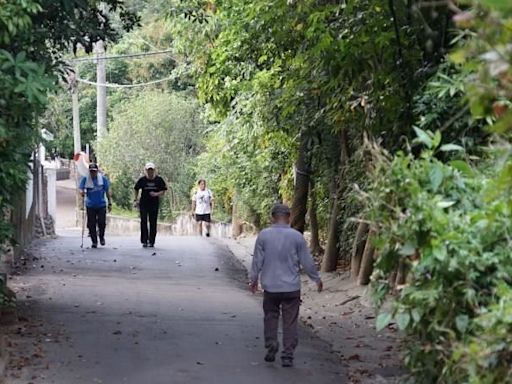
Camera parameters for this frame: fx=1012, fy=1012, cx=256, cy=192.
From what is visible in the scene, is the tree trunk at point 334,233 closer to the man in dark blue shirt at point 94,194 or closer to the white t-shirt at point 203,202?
the man in dark blue shirt at point 94,194

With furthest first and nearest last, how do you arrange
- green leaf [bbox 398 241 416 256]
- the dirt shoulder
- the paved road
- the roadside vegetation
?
1. the dirt shoulder
2. the paved road
3. green leaf [bbox 398 241 416 256]
4. the roadside vegetation

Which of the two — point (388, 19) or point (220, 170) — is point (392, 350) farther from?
point (220, 170)

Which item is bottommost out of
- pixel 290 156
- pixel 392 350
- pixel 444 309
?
pixel 392 350

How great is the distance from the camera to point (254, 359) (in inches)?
400

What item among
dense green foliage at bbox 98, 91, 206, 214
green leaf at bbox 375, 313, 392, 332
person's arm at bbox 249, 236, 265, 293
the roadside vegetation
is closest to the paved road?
person's arm at bbox 249, 236, 265, 293

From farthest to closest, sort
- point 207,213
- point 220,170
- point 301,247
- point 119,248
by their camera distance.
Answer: point 220,170 < point 207,213 < point 119,248 < point 301,247

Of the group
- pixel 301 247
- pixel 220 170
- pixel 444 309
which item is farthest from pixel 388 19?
pixel 220 170

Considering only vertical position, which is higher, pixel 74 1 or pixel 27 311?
pixel 74 1

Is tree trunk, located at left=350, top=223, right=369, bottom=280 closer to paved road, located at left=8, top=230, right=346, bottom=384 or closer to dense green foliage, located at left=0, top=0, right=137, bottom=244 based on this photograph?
paved road, located at left=8, top=230, right=346, bottom=384

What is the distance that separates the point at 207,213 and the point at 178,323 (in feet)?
50.0

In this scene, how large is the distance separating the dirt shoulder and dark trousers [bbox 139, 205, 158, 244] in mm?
3740

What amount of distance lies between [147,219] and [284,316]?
1158 cm

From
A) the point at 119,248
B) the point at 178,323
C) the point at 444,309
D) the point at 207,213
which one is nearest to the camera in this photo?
the point at 444,309

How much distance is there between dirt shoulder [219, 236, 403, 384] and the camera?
33.1 feet
